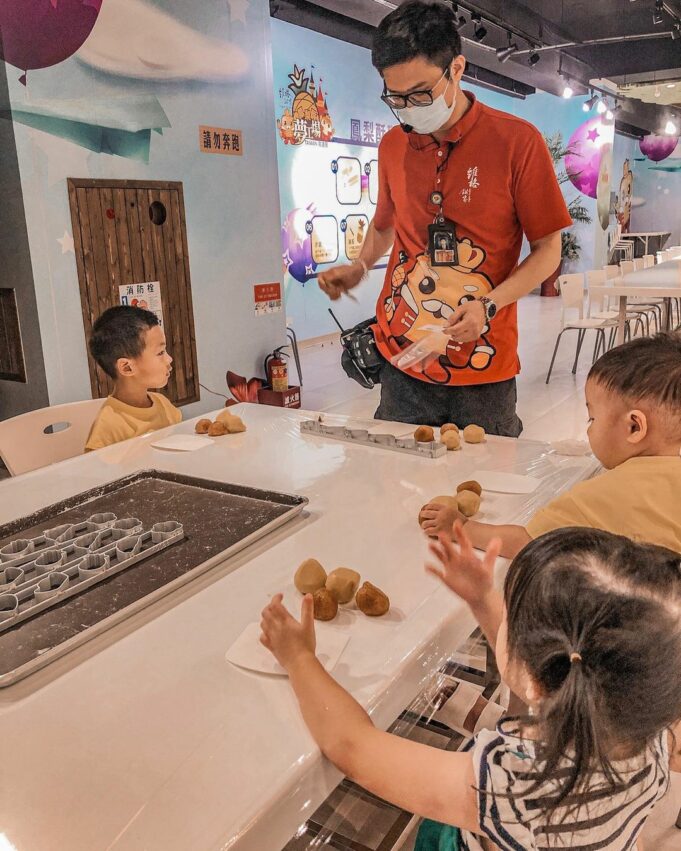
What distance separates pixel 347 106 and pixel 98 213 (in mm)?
4926

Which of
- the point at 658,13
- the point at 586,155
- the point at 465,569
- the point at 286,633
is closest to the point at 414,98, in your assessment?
the point at 465,569

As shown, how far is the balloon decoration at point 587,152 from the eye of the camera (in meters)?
11.8

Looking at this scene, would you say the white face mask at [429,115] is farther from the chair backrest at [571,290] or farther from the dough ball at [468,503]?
the chair backrest at [571,290]

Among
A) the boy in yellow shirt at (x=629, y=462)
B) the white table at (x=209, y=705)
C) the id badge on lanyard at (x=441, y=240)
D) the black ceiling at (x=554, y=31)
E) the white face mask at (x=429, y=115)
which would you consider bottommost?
the white table at (x=209, y=705)

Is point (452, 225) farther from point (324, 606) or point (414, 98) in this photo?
point (324, 606)

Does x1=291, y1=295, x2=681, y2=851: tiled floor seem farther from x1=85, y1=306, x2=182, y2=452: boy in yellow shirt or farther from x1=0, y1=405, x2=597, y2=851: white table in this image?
x1=0, y1=405, x2=597, y2=851: white table

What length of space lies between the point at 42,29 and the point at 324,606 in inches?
118

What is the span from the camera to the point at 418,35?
1.75 meters

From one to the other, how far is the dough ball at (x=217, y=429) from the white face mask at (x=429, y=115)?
0.91 metres

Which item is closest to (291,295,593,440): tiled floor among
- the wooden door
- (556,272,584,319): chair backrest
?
(556,272,584,319): chair backrest

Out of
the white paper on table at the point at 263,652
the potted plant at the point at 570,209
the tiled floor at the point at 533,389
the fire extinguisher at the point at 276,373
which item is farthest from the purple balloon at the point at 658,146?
the white paper on table at the point at 263,652

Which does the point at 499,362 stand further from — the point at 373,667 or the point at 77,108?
the point at 77,108

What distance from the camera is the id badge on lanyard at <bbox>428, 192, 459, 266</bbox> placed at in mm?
1906

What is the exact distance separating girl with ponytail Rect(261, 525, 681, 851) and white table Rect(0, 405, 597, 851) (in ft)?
0.18
